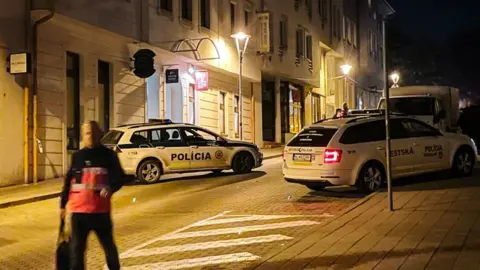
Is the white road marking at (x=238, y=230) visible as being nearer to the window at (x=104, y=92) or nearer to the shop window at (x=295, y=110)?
the window at (x=104, y=92)

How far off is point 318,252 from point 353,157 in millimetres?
5728

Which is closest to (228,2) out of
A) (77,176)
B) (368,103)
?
(77,176)

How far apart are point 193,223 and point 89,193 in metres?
5.10

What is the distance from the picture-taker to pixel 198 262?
7.86 meters

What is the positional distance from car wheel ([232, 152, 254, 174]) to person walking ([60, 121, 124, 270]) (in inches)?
511

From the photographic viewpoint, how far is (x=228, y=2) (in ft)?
98.1

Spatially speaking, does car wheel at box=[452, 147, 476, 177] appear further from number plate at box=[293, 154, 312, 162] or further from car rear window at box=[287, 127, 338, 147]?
Result: number plate at box=[293, 154, 312, 162]

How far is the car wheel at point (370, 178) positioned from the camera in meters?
13.5

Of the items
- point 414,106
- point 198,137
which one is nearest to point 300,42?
point 414,106

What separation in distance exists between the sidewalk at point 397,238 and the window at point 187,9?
616 inches

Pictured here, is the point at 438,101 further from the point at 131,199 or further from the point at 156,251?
the point at 156,251

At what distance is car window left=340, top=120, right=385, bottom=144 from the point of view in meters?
13.6

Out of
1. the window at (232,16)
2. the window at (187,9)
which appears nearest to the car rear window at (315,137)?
the window at (187,9)

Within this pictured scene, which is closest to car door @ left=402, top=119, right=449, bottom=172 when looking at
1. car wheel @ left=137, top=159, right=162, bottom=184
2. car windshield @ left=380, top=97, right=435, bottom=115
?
car wheel @ left=137, top=159, right=162, bottom=184
